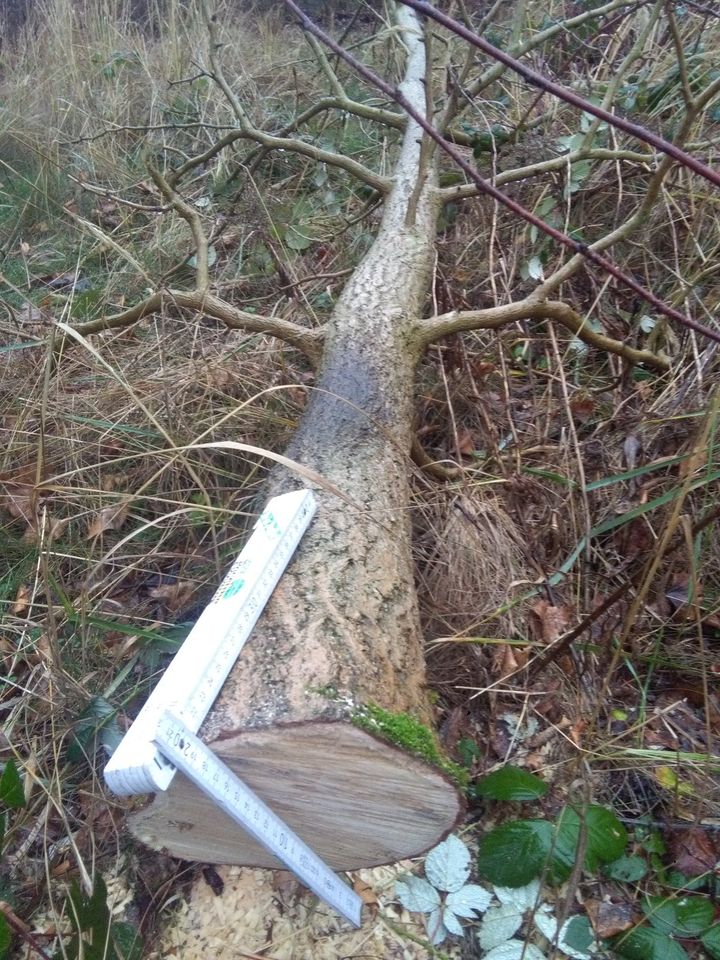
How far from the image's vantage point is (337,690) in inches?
45.9

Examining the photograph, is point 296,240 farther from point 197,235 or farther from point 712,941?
point 712,941

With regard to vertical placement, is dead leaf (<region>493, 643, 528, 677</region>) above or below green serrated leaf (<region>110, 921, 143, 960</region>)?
above

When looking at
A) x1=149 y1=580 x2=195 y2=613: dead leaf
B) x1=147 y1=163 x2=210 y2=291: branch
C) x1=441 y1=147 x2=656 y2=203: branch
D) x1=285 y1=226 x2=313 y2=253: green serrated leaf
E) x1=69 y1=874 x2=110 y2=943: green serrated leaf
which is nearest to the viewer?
x1=69 y1=874 x2=110 y2=943: green serrated leaf

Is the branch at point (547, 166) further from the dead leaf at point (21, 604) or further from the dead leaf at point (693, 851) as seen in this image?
the dead leaf at point (693, 851)

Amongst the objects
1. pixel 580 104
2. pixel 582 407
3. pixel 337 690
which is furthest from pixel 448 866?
pixel 582 407

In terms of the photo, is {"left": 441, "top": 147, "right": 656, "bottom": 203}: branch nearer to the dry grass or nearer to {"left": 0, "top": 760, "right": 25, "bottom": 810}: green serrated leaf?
the dry grass

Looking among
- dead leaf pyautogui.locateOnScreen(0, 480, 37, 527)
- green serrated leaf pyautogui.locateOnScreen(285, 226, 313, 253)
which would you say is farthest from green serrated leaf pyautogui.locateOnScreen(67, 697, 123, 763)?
green serrated leaf pyautogui.locateOnScreen(285, 226, 313, 253)

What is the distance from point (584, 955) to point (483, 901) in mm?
203

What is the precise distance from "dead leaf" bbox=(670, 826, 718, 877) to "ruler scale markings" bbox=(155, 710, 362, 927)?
0.67 m

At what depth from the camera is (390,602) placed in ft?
4.79

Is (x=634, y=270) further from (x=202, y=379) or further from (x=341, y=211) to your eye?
(x=202, y=379)

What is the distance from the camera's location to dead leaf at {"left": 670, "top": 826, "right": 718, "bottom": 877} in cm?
142

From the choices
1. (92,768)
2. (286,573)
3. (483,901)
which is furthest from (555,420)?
(92,768)

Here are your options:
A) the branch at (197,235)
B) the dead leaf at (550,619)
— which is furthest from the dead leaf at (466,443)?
the branch at (197,235)
